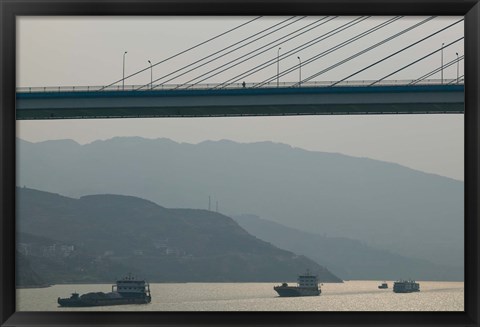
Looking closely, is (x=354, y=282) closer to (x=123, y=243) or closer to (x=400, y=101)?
(x=123, y=243)

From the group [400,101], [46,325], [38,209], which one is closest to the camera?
[46,325]

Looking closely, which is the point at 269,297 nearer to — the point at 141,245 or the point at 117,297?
the point at 117,297

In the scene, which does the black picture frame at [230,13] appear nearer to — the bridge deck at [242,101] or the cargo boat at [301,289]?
the bridge deck at [242,101]

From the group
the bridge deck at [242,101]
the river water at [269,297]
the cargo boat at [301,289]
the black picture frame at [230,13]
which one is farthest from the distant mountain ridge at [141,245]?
the black picture frame at [230,13]

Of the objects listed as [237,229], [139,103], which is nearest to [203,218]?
[237,229]

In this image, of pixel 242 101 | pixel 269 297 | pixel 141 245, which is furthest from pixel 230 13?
pixel 141 245

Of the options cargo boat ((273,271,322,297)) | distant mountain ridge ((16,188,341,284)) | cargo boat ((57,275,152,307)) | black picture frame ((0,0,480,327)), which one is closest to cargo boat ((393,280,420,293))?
distant mountain ridge ((16,188,341,284))

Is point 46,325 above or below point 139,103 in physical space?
below
